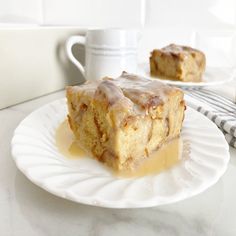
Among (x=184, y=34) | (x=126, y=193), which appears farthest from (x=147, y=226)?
(x=184, y=34)

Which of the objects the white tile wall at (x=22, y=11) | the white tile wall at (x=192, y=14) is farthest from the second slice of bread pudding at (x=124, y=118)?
the white tile wall at (x=22, y=11)

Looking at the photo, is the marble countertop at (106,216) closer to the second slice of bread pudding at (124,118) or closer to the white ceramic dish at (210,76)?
the second slice of bread pudding at (124,118)

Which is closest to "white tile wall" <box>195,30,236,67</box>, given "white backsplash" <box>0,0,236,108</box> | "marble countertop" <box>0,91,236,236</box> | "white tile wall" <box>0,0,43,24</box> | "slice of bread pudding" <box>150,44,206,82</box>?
"white backsplash" <box>0,0,236,108</box>

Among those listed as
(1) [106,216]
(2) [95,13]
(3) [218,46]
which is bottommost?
(1) [106,216]

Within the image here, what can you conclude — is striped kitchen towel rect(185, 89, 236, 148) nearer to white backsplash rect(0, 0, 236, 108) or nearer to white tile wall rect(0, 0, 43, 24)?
white backsplash rect(0, 0, 236, 108)

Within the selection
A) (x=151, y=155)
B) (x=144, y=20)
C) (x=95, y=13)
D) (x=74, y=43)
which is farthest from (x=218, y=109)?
(x=95, y=13)

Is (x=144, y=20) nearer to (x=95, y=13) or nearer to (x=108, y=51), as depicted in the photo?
(x=95, y=13)
